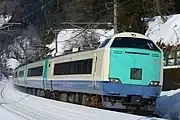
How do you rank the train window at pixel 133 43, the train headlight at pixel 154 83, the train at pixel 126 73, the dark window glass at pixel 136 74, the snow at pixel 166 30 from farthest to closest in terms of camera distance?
the snow at pixel 166 30, the train window at pixel 133 43, the train headlight at pixel 154 83, the dark window glass at pixel 136 74, the train at pixel 126 73

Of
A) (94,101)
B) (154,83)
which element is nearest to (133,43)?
(154,83)

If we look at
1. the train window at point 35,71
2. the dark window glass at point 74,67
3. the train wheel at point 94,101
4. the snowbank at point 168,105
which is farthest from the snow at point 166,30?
the train wheel at point 94,101

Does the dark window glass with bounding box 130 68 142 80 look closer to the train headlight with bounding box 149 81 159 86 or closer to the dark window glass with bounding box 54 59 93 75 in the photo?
the train headlight with bounding box 149 81 159 86

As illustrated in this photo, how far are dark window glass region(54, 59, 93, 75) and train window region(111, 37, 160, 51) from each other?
2125mm

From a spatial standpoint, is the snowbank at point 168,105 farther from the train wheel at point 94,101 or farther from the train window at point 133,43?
the train window at point 133,43

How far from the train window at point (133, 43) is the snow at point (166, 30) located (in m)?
15.0

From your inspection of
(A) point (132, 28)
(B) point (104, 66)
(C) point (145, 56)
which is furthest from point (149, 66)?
(A) point (132, 28)

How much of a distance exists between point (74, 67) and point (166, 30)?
16.5 metres

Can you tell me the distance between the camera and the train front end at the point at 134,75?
18.8 meters

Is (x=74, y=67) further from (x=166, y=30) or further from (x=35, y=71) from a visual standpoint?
(x=166, y=30)

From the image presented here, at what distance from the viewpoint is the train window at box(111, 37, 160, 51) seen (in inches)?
760

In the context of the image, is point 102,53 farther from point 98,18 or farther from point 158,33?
point 98,18

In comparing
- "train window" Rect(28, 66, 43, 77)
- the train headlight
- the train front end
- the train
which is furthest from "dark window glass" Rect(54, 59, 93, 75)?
"train window" Rect(28, 66, 43, 77)

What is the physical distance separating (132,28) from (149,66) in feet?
80.0
